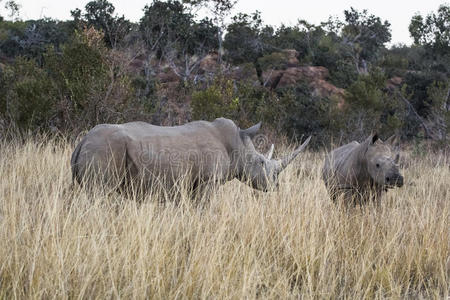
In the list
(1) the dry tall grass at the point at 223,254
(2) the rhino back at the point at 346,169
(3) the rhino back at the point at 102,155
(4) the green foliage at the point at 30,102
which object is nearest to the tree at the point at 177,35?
(4) the green foliage at the point at 30,102

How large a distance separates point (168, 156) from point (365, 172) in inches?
79.1

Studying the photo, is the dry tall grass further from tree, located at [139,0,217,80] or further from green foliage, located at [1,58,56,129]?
tree, located at [139,0,217,80]

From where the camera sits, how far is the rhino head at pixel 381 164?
16.6ft

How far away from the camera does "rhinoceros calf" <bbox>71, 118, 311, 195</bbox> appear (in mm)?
4691

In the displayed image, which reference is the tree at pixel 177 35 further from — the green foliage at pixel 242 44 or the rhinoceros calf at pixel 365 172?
the rhinoceros calf at pixel 365 172

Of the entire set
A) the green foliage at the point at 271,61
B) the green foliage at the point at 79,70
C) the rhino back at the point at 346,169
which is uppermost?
the green foliage at the point at 271,61

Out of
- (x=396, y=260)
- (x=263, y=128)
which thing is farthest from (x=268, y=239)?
(x=263, y=128)

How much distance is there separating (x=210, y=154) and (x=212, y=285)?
2428mm

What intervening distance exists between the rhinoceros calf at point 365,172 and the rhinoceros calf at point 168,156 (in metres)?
0.72

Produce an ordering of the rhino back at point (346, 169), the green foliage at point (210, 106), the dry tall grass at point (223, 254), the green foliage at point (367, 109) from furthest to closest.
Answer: the green foliage at point (367, 109) → the green foliage at point (210, 106) → the rhino back at point (346, 169) → the dry tall grass at point (223, 254)

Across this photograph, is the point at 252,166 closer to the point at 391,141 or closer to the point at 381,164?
the point at 381,164

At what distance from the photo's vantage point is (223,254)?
3.46 m

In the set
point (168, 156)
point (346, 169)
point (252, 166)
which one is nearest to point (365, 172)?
point (346, 169)

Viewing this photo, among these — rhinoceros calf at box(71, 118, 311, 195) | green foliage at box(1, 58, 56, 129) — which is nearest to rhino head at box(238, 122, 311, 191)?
rhinoceros calf at box(71, 118, 311, 195)
